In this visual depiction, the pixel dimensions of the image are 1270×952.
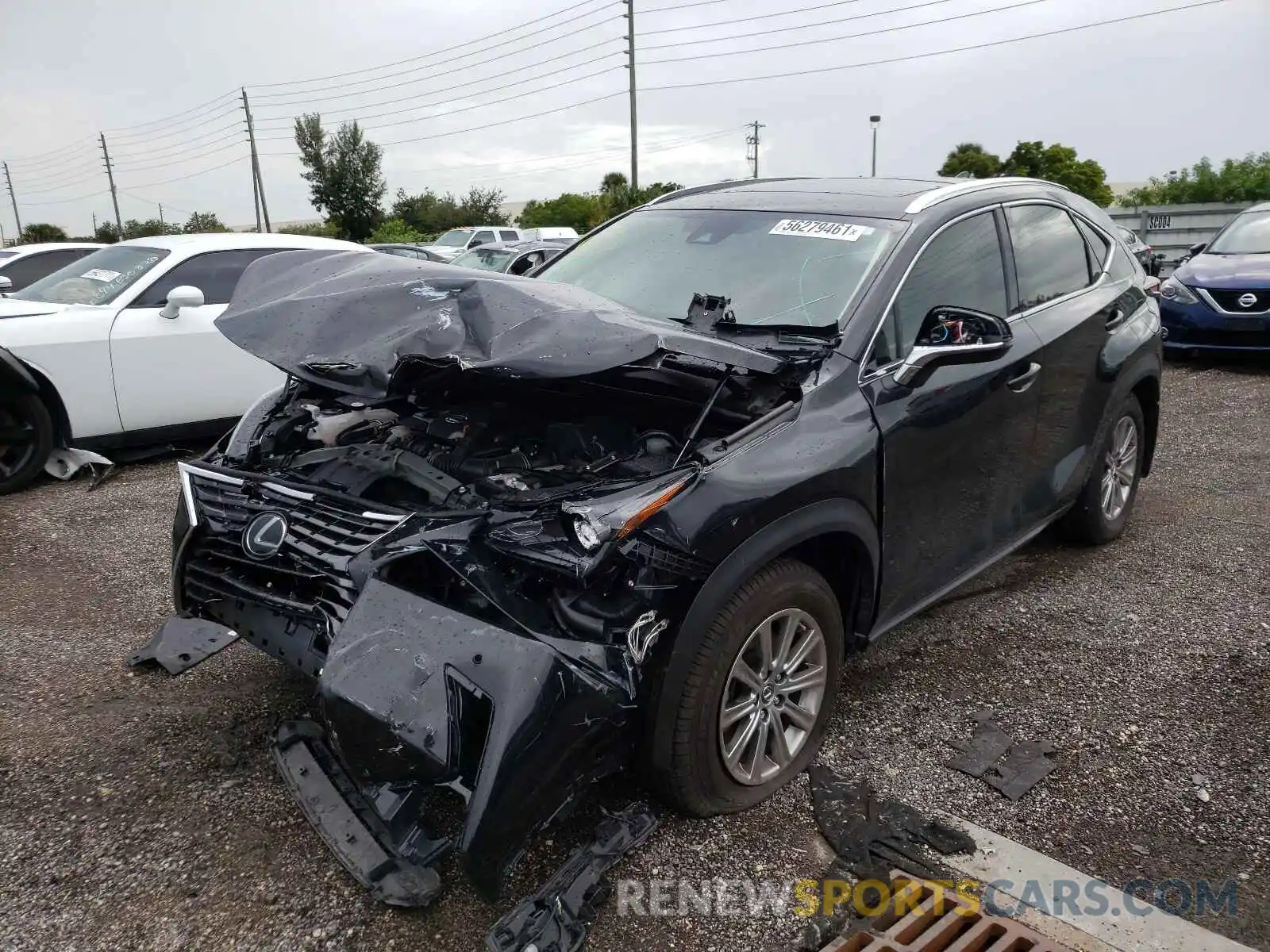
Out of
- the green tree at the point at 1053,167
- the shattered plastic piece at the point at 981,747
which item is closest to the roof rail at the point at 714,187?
the shattered plastic piece at the point at 981,747

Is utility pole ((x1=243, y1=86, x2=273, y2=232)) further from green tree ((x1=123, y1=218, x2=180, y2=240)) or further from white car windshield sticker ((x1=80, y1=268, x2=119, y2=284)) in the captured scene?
white car windshield sticker ((x1=80, y1=268, x2=119, y2=284))

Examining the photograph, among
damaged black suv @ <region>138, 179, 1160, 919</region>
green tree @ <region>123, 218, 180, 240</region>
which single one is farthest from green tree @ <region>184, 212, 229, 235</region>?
damaged black suv @ <region>138, 179, 1160, 919</region>

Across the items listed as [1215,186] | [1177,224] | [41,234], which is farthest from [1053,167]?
[41,234]

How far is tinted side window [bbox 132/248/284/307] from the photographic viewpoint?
647 cm

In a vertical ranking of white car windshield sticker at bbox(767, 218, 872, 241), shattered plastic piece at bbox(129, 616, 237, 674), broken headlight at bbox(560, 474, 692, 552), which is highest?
white car windshield sticker at bbox(767, 218, 872, 241)

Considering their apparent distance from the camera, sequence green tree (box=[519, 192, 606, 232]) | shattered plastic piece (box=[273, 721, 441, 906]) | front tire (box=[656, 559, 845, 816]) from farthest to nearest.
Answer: green tree (box=[519, 192, 606, 232])
front tire (box=[656, 559, 845, 816])
shattered plastic piece (box=[273, 721, 441, 906])

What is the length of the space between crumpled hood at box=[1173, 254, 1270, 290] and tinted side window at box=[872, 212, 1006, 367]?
720 cm

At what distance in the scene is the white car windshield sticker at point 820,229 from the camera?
3368 millimetres

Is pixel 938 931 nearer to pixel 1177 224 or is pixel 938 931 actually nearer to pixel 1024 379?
pixel 1024 379

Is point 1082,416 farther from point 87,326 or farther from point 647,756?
point 87,326

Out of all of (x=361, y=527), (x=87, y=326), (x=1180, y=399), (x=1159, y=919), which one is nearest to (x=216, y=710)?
(x=361, y=527)

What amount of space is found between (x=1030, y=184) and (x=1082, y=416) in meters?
1.10

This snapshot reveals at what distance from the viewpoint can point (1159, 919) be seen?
238 centimetres

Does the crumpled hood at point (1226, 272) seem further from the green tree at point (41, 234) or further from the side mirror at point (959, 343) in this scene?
the green tree at point (41, 234)
